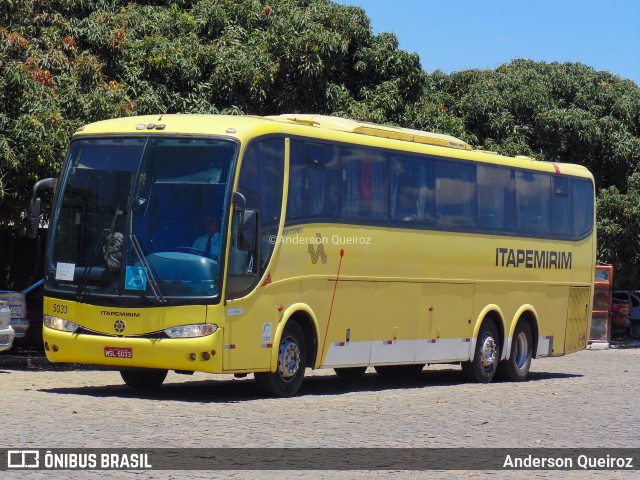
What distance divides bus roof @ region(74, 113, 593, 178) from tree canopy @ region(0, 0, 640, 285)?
5.35 metres

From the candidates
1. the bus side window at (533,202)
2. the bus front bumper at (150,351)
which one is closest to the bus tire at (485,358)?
the bus side window at (533,202)

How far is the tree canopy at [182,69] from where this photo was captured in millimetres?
22156

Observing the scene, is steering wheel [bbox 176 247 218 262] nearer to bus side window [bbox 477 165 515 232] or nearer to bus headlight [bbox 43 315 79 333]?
bus headlight [bbox 43 315 79 333]

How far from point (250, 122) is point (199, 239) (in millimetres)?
1787

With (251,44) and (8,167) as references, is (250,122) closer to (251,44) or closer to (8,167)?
(8,167)

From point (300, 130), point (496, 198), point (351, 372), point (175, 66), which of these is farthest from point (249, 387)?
point (175, 66)

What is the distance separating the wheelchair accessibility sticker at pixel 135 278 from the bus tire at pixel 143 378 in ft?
7.63

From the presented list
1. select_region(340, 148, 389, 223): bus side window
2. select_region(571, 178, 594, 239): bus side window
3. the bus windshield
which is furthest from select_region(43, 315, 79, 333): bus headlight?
select_region(571, 178, 594, 239): bus side window

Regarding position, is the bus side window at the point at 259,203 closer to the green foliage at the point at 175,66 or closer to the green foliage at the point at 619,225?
the green foliage at the point at 175,66

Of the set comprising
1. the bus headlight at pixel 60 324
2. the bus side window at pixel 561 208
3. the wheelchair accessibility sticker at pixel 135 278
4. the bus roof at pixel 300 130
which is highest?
the bus roof at pixel 300 130

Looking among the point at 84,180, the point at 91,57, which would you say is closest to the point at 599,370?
the point at 91,57

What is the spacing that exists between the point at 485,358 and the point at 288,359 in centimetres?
621

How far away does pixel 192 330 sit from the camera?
15500 millimetres

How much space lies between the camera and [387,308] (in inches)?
766
